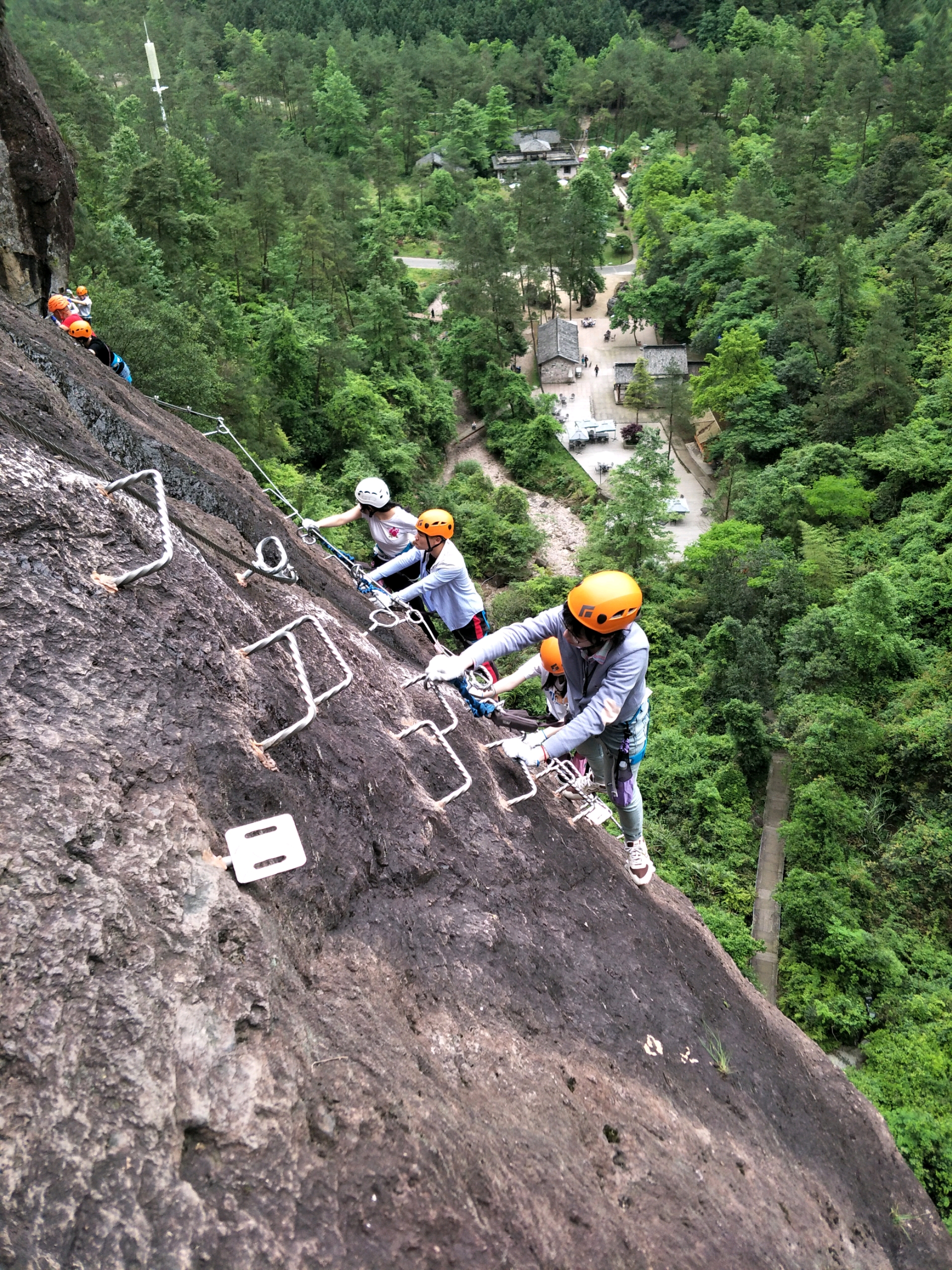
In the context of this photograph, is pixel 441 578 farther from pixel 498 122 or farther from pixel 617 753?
pixel 498 122

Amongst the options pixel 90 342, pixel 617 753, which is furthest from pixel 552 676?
pixel 90 342

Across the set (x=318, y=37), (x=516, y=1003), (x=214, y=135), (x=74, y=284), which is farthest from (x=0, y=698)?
(x=318, y=37)

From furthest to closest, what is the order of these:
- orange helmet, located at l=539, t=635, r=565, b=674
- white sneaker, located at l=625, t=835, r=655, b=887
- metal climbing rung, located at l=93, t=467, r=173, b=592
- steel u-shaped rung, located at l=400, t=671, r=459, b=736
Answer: white sneaker, located at l=625, t=835, r=655, b=887 → orange helmet, located at l=539, t=635, r=565, b=674 → steel u-shaped rung, located at l=400, t=671, r=459, b=736 → metal climbing rung, located at l=93, t=467, r=173, b=592

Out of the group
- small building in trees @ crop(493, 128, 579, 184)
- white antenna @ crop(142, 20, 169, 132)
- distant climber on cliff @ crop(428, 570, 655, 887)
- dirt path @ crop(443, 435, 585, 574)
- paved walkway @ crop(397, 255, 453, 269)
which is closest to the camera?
distant climber on cliff @ crop(428, 570, 655, 887)

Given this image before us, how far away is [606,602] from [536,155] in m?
90.9

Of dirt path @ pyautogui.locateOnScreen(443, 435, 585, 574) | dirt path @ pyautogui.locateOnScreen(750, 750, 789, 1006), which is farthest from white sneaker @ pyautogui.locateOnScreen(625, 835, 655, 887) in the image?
dirt path @ pyautogui.locateOnScreen(443, 435, 585, 574)

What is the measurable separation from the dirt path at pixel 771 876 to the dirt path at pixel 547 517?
14.1m

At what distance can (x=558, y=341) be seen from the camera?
53250 mm

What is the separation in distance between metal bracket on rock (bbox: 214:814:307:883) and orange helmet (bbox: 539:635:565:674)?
3407 mm

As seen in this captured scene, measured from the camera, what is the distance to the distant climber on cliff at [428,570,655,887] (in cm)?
525

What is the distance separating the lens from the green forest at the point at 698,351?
21203 mm

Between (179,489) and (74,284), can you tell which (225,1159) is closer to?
(179,489)

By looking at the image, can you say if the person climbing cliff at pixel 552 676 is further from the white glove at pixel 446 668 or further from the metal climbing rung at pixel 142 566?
the metal climbing rung at pixel 142 566

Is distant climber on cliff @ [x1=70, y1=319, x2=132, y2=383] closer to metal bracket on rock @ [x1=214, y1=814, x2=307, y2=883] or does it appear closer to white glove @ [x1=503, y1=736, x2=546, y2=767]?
white glove @ [x1=503, y1=736, x2=546, y2=767]
